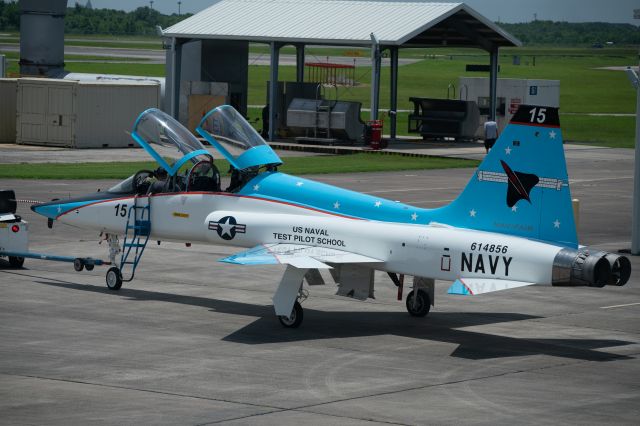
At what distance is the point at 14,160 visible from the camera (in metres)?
43.5

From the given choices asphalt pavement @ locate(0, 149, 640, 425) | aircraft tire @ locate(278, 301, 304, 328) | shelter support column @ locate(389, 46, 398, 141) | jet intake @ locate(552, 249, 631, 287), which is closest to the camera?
asphalt pavement @ locate(0, 149, 640, 425)

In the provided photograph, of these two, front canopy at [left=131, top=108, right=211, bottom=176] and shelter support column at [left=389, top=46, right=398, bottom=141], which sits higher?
shelter support column at [left=389, top=46, right=398, bottom=141]

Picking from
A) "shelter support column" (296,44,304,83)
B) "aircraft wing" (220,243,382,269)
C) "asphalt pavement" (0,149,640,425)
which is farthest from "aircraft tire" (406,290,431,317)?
"shelter support column" (296,44,304,83)

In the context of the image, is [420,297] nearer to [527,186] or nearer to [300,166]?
[527,186]

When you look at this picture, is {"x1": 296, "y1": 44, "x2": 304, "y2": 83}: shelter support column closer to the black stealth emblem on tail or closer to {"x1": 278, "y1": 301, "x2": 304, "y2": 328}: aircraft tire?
{"x1": 278, "y1": 301, "x2": 304, "y2": 328}: aircraft tire

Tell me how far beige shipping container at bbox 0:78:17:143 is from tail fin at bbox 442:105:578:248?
37629mm

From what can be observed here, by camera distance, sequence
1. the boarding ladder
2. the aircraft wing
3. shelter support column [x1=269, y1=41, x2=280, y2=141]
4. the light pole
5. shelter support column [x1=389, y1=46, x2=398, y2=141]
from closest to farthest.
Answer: the aircraft wing → the boarding ladder → the light pole → shelter support column [x1=269, y1=41, x2=280, y2=141] → shelter support column [x1=389, y1=46, x2=398, y2=141]

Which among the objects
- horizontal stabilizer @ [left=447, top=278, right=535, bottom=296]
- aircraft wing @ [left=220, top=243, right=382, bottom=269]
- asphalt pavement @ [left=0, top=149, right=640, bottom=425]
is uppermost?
aircraft wing @ [left=220, top=243, right=382, bottom=269]

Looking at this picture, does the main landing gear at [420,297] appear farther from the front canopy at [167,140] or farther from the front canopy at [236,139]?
the front canopy at [167,140]

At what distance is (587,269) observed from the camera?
51.2 feet

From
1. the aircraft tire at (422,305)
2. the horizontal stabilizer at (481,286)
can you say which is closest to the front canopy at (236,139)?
the aircraft tire at (422,305)

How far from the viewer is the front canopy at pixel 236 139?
1972 centimetres

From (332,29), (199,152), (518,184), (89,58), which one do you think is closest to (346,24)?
(332,29)

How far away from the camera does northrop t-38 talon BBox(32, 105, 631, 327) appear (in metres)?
16.4
